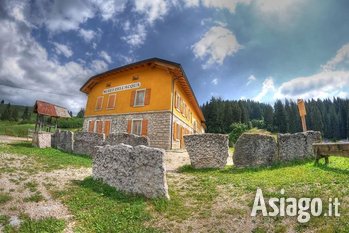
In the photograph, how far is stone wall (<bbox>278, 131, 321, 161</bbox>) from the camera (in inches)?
429

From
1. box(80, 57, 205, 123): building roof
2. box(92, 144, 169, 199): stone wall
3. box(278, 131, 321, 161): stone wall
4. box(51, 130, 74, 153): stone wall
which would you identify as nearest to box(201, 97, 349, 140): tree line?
box(80, 57, 205, 123): building roof

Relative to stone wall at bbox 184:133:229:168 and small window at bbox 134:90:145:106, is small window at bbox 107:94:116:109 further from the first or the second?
stone wall at bbox 184:133:229:168

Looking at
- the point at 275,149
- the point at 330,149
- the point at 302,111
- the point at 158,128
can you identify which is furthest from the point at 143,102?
the point at 330,149

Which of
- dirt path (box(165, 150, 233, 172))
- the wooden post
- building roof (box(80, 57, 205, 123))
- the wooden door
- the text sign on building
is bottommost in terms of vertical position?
dirt path (box(165, 150, 233, 172))

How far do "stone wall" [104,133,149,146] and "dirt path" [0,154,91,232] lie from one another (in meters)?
3.60

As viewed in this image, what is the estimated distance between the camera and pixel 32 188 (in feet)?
26.0

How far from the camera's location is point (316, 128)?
9394cm

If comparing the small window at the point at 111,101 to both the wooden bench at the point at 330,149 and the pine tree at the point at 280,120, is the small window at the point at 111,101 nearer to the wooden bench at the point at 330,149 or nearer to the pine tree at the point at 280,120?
the wooden bench at the point at 330,149

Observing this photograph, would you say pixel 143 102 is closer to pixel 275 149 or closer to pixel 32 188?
pixel 275 149

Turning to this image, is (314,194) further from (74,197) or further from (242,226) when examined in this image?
(74,197)

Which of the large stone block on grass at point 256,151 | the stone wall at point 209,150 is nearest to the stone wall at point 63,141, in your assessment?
the stone wall at point 209,150

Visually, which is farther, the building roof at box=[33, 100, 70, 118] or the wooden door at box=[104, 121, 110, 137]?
the wooden door at box=[104, 121, 110, 137]

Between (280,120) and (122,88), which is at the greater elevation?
(280,120)

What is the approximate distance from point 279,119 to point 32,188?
324 ft
